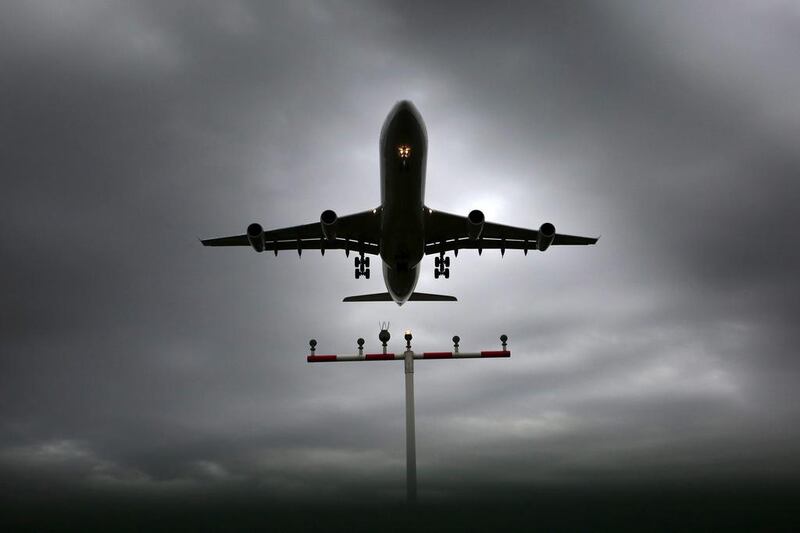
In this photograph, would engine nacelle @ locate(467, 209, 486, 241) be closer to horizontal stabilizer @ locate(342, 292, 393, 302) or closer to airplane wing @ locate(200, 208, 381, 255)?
airplane wing @ locate(200, 208, 381, 255)

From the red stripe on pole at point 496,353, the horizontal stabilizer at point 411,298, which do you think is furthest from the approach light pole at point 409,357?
the horizontal stabilizer at point 411,298

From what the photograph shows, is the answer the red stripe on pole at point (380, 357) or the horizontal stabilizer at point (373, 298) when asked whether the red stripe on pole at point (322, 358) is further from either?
the horizontal stabilizer at point (373, 298)

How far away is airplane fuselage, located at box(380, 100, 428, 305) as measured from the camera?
2767cm

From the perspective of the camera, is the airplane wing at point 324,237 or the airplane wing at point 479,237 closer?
the airplane wing at point 324,237

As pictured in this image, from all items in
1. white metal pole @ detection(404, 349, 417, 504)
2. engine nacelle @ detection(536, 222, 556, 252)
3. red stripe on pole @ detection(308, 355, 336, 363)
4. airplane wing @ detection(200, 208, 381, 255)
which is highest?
airplane wing @ detection(200, 208, 381, 255)

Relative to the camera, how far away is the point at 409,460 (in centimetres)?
3022

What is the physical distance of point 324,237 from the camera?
116 ft

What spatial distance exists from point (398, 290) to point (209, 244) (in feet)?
37.6

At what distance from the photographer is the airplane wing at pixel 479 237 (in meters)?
35.8

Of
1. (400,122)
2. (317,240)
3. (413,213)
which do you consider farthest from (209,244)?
(400,122)

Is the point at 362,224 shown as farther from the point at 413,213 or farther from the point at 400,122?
the point at 400,122

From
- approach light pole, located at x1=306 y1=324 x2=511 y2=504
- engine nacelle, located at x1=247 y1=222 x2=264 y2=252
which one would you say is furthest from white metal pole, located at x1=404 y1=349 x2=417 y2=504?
engine nacelle, located at x1=247 y1=222 x2=264 y2=252

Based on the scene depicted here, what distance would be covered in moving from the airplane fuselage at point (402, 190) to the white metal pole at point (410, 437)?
532cm

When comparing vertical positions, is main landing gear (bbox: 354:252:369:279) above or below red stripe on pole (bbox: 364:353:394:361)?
above
